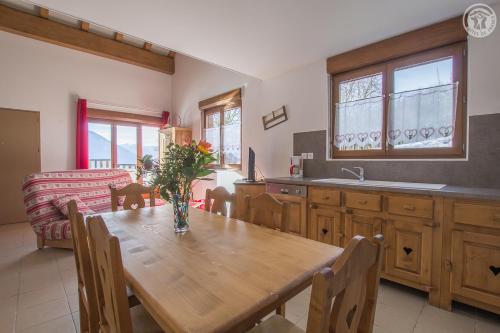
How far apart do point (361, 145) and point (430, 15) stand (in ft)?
4.31

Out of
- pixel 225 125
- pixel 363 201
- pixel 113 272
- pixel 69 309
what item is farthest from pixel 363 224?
pixel 225 125

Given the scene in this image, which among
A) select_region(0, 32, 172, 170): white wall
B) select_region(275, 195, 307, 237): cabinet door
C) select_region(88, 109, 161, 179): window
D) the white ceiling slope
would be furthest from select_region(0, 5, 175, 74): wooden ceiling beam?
select_region(275, 195, 307, 237): cabinet door

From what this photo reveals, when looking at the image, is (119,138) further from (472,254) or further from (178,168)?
(472,254)

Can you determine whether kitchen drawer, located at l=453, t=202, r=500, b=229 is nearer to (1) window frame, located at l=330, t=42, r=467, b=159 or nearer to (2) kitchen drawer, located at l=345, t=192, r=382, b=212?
(2) kitchen drawer, located at l=345, t=192, r=382, b=212

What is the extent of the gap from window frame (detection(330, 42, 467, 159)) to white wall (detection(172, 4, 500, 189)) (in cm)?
8

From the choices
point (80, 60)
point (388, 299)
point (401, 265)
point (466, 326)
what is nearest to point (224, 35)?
point (401, 265)

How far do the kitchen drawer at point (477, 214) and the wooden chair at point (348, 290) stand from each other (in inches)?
57.3

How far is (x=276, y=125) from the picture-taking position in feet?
11.9

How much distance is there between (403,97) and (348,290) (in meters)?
2.51

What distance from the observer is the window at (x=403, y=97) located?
2191mm

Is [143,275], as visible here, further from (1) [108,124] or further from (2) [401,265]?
(1) [108,124]

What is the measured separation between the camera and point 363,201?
2170 millimetres

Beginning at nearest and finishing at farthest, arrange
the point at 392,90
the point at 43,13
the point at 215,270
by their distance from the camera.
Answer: the point at 215,270 < the point at 392,90 < the point at 43,13

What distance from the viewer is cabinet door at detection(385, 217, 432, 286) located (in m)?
1.87
